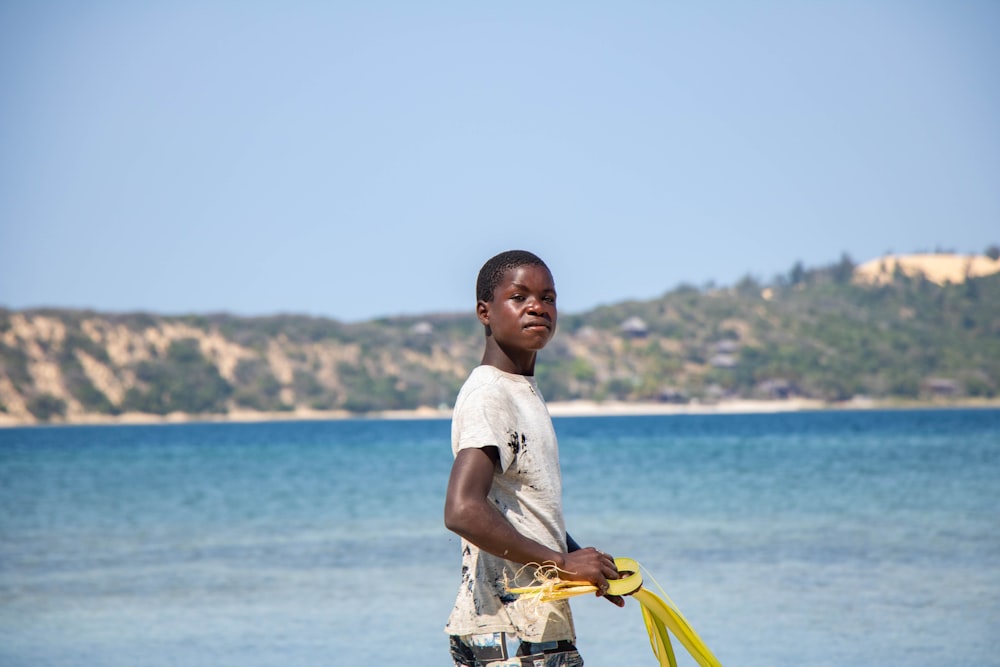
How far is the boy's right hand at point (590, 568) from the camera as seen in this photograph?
234 cm

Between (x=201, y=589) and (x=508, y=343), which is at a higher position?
(x=508, y=343)

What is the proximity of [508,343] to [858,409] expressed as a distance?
89.6 m

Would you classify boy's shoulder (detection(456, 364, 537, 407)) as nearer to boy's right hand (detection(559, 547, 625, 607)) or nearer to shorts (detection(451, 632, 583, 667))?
boy's right hand (detection(559, 547, 625, 607))

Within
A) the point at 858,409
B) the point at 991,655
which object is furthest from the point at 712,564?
the point at 858,409

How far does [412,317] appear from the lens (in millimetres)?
99062

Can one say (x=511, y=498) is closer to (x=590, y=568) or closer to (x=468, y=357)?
(x=590, y=568)

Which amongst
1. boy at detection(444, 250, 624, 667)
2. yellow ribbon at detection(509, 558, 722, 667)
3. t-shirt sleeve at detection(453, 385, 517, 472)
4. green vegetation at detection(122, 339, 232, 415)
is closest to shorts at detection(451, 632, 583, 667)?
boy at detection(444, 250, 624, 667)

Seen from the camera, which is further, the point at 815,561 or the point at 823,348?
the point at 823,348

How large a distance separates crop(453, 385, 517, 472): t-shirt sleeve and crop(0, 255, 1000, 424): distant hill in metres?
78.3

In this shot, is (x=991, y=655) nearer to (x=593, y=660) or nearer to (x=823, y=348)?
(x=593, y=660)

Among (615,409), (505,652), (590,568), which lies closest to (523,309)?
(590,568)

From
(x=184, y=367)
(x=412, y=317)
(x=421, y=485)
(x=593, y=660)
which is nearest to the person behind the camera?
(x=593, y=660)

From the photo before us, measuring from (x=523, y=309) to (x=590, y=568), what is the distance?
0.55 m

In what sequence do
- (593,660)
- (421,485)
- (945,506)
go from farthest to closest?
(421,485), (945,506), (593,660)
